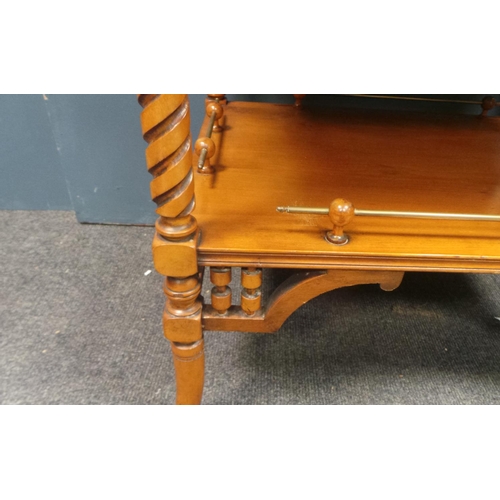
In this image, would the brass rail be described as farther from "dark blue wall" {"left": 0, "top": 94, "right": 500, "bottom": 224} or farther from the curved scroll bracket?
"dark blue wall" {"left": 0, "top": 94, "right": 500, "bottom": 224}

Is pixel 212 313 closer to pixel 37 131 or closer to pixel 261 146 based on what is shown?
pixel 261 146

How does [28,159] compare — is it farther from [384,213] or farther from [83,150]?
[384,213]

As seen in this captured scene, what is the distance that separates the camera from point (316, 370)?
0.84 metres

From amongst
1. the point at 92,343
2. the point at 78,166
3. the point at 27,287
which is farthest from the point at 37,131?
the point at 92,343

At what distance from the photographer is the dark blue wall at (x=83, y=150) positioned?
1077mm

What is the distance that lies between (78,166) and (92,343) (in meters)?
0.51

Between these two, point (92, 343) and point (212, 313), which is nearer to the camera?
point (212, 313)

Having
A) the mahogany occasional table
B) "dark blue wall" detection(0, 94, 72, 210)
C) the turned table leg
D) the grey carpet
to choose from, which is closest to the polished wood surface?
the mahogany occasional table

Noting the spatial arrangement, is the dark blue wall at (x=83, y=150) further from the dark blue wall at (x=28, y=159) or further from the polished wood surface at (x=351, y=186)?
the polished wood surface at (x=351, y=186)

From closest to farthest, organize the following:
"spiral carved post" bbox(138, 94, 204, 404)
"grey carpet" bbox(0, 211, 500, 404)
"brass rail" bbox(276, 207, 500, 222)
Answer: "spiral carved post" bbox(138, 94, 204, 404) < "brass rail" bbox(276, 207, 500, 222) < "grey carpet" bbox(0, 211, 500, 404)

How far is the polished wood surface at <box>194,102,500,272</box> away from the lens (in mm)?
558

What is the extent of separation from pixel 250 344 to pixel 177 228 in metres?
0.44

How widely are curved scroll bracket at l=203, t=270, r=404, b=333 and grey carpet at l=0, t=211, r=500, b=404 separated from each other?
237 millimetres

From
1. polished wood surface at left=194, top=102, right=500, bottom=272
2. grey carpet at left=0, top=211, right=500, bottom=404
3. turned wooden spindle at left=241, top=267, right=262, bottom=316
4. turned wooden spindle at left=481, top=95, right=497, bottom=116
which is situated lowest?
grey carpet at left=0, top=211, right=500, bottom=404
